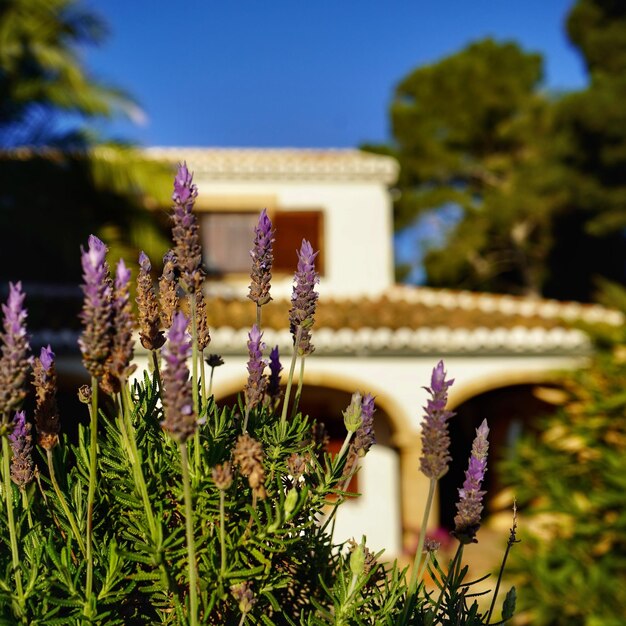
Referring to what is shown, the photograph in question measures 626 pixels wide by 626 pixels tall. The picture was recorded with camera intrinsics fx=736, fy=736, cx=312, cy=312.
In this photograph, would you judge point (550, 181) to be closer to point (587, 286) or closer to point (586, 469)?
point (587, 286)

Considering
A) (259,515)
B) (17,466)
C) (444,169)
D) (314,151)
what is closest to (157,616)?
(259,515)

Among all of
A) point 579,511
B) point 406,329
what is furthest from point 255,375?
point 406,329

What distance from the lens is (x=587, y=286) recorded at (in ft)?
77.0

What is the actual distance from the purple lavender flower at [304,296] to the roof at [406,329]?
7541 millimetres

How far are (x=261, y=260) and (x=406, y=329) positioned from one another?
8.67 metres

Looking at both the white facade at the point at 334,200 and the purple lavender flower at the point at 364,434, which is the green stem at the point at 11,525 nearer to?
the purple lavender flower at the point at 364,434

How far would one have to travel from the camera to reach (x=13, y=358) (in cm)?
116

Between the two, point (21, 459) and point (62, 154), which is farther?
point (62, 154)

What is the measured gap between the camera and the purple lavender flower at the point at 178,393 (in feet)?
3.58

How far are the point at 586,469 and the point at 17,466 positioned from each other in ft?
19.5

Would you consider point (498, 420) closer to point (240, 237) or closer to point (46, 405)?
point (240, 237)

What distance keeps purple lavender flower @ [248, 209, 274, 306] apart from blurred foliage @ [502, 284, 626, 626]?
4776 mm

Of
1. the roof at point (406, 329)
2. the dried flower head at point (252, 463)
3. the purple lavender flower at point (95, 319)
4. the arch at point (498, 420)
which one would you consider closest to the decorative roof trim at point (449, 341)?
the roof at point (406, 329)

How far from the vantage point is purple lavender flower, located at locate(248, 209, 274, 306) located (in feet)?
5.07
